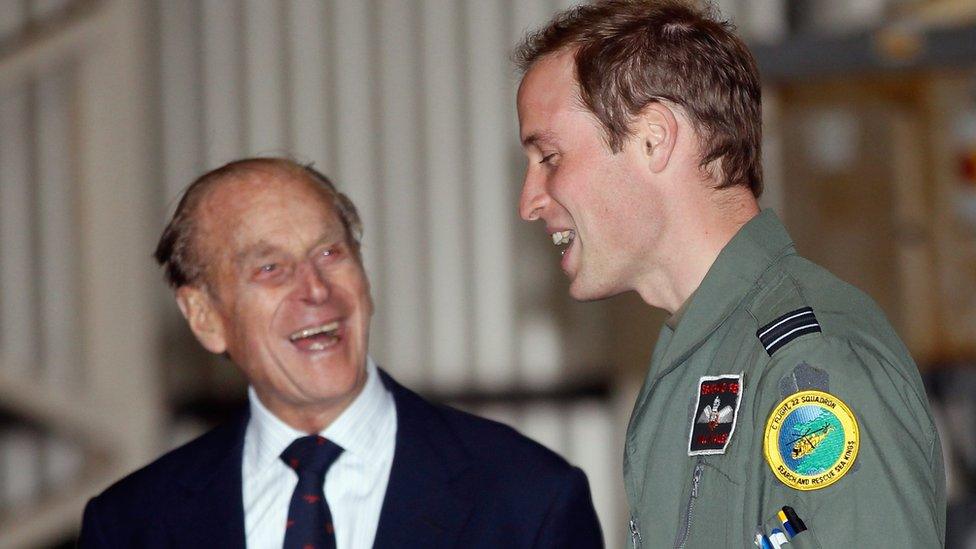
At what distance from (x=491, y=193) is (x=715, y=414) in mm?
4079

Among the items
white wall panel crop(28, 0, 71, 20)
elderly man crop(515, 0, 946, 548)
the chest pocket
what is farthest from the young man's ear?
white wall panel crop(28, 0, 71, 20)

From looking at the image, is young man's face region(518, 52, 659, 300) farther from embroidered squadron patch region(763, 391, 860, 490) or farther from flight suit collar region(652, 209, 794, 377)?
embroidered squadron patch region(763, 391, 860, 490)

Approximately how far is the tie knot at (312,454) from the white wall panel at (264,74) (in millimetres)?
3365

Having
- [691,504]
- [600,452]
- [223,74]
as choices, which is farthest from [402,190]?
[691,504]

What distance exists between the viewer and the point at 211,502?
8.20ft

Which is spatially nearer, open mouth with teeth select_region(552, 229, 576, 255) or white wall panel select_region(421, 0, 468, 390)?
open mouth with teeth select_region(552, 229, 576, 255)

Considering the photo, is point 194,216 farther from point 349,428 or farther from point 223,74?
point 223,74

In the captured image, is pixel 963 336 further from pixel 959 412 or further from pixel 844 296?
pixel 844 296

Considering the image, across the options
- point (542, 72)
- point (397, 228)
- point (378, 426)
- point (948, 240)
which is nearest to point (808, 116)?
point (948, 240)

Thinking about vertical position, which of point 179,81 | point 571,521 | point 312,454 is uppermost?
point 179,81

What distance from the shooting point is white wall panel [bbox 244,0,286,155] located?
5699 millimetres

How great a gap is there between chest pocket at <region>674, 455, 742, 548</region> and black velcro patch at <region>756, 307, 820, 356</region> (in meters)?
0.15

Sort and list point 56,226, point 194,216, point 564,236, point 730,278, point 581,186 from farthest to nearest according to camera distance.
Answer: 1. point 56,226
2. point 194,216
3. point 564,236
4. point 581,186
5. point 730,278

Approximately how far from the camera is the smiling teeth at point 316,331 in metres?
2.48
